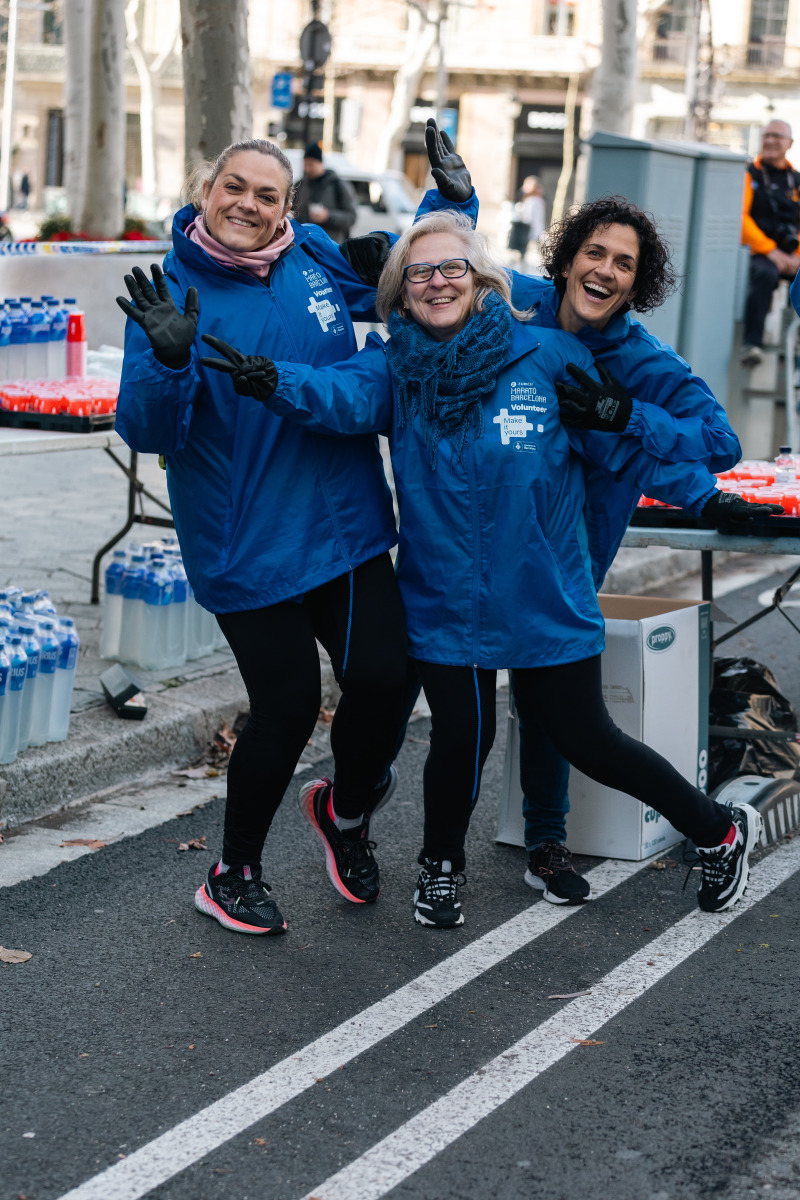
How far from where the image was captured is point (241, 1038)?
3.23 m

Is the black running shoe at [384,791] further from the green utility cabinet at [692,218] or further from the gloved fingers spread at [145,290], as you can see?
the green utility cabinet at [692,218]

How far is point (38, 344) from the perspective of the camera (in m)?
6.19

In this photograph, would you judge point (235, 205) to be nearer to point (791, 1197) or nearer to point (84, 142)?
point (791, 1197)

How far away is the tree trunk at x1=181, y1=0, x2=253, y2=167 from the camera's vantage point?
8.38 metres

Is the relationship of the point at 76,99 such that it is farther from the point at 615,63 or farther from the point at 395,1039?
the point at 395,1039

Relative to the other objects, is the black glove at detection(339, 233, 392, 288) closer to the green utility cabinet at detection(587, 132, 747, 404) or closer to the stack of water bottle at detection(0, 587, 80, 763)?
the stack of water bottle at detection(0, 587, 80, 763)

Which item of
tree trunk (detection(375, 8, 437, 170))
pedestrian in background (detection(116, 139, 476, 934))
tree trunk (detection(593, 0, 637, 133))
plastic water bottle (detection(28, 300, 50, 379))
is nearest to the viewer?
pedestrian in background (detection(116, 139, 476, 934))

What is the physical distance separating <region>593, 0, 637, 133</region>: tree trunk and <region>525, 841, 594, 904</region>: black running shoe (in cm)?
1400

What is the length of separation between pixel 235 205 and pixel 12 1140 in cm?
212

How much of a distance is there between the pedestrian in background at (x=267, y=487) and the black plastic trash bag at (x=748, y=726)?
156 centimetres

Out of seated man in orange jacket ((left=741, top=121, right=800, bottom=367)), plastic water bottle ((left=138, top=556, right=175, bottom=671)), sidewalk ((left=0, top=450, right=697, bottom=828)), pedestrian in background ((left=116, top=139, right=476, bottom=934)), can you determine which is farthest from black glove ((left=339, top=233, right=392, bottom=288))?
seated man in orange jacket ((left=741, top=121, right=800, bottom=367))

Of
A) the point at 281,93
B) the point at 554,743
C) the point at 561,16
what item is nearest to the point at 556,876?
the point at 554,743

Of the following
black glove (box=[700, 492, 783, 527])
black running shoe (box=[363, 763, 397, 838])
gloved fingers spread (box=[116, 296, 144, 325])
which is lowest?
black running shoe (box=[363, 763, 397, 838])

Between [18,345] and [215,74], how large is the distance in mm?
3157
